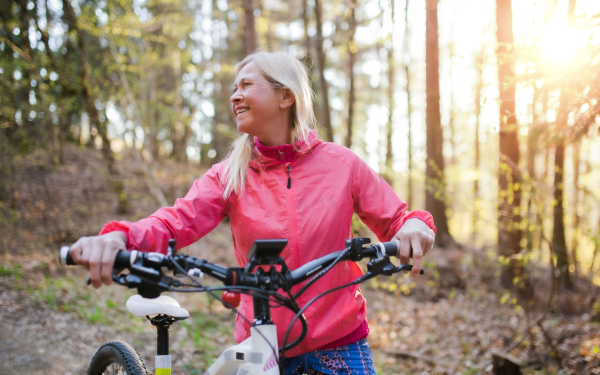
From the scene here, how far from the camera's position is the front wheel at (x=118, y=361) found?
7.30ft

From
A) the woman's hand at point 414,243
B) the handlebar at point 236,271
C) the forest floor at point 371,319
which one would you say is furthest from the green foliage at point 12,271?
the woman's hand at point 414,243

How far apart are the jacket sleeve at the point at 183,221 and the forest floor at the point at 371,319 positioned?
391 centimetres

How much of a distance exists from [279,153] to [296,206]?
0.95 feet

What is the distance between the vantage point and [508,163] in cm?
690

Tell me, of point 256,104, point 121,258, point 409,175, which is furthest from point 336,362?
point 409,175

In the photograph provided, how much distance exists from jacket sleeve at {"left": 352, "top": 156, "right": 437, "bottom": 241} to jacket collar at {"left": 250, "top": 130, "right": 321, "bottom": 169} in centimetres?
28

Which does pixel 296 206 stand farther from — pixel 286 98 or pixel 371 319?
pixel 371 319

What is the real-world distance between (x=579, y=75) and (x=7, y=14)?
12052 mm

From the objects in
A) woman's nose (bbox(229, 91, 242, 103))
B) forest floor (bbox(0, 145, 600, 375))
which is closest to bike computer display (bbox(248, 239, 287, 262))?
woman's nose (bbox(229, 91, 242, 103))

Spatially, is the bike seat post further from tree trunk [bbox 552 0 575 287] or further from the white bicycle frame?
tree trunk [bbox 552 0 575 287]

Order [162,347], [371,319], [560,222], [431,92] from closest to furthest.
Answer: [162,347] < [371,319] < [560,222] < [431,92]

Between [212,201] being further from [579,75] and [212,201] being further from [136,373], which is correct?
[579,75]

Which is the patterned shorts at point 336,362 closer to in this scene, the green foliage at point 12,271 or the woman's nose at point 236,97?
the woman's nose at point 236,97

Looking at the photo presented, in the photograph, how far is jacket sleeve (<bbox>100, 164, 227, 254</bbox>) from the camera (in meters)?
1.67
